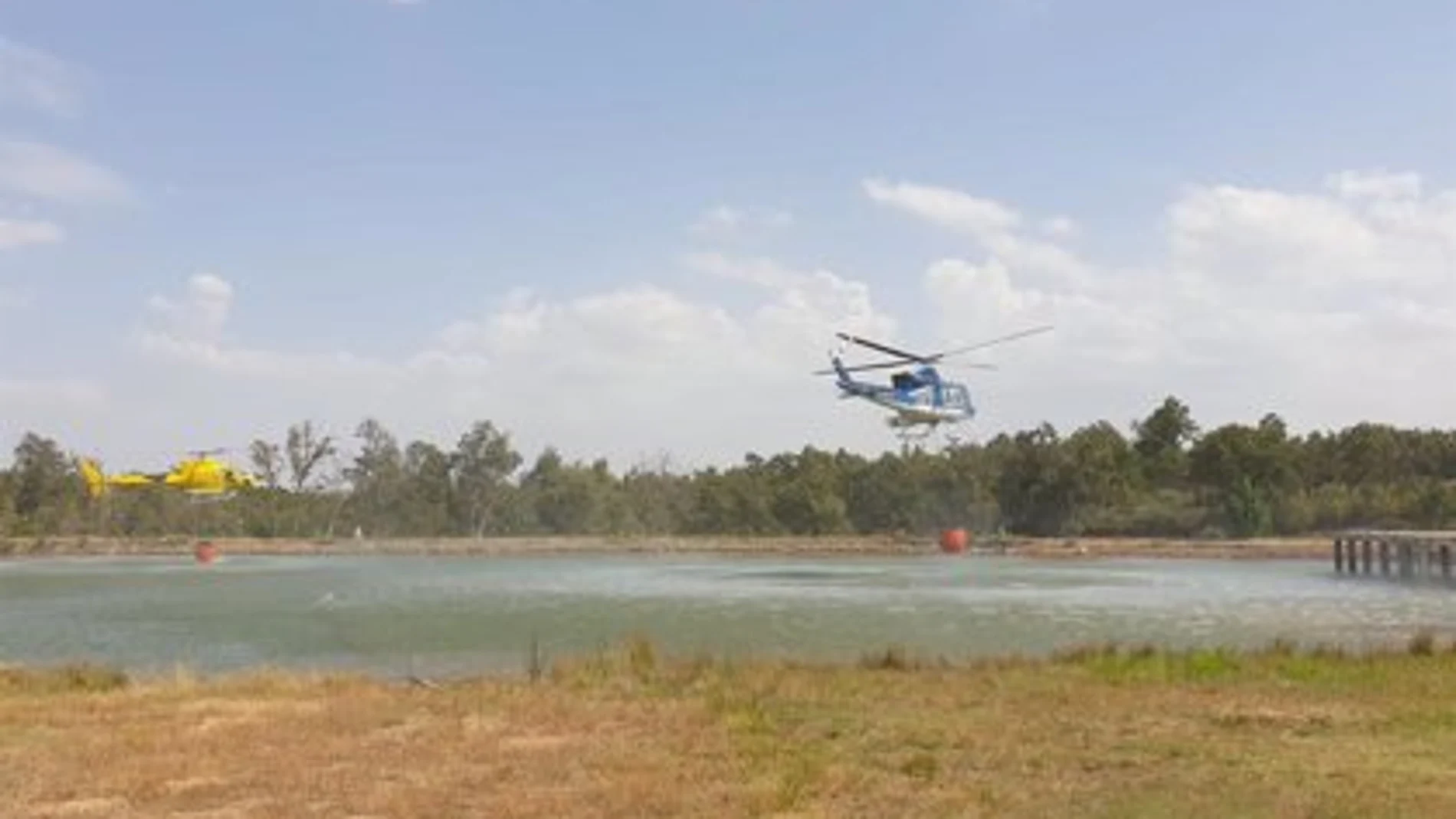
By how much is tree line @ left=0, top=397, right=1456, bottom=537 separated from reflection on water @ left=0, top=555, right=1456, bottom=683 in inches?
1682

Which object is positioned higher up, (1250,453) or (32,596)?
(1250,453)

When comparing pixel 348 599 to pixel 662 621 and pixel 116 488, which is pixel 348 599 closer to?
pixel 662 621

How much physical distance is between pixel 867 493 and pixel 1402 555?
82369 millimetres

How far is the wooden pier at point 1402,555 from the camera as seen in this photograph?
86.7m

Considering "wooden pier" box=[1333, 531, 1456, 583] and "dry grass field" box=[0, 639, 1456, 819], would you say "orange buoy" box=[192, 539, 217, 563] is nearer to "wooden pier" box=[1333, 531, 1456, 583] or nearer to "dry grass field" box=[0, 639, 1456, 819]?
"wooden pier" box=[1333, 531, 1456, 583]

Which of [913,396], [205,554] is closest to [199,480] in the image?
[205,554]

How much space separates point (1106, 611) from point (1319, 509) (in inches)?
3602

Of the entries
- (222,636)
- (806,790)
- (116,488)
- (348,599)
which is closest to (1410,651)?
(806,790)

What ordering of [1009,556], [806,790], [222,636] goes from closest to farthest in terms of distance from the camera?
[806,790] < [222,636] < [1009,556]

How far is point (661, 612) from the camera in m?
54.5

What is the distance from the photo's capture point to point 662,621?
49531 millimetres

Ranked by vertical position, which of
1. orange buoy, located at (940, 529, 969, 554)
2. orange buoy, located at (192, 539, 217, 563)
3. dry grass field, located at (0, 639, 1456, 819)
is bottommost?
dry grass field, located at (0, 639, 1456, 819)

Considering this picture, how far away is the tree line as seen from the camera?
470 ft

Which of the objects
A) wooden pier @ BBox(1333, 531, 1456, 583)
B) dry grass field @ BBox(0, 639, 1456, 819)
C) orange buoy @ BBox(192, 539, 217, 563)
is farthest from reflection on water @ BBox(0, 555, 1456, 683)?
orange buoy @ BBox(192, 539, 217, 563)
